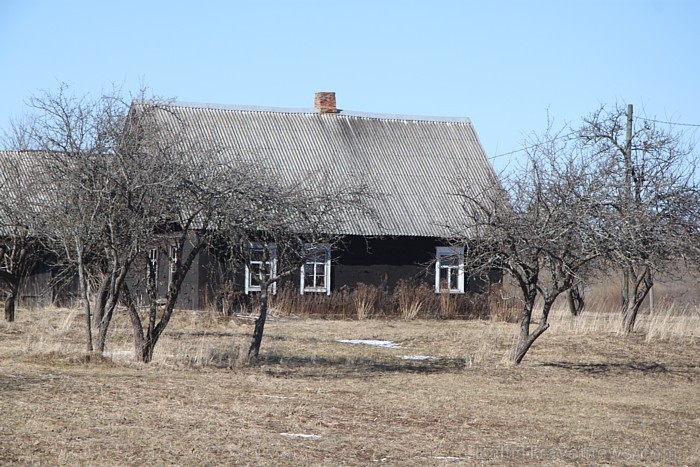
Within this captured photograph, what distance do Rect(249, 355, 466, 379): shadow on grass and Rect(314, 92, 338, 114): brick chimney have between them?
14987mm

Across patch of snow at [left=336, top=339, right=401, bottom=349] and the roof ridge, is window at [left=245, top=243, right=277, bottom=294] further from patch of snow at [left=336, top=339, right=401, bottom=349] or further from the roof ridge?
the roof ridge

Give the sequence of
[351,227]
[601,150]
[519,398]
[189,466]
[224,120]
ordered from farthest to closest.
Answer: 1. [224,120]
2. [351,227]
3. [601,150]
4. [519,398]
5. [189,466]

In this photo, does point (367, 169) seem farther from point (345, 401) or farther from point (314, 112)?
point (345, 401)

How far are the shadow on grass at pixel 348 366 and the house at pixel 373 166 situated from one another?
8.56 meters

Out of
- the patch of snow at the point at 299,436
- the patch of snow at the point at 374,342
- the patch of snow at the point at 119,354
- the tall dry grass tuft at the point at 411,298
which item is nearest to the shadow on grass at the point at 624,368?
the patch of snow at the point at 374,342

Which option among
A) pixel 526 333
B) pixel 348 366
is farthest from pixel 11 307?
pixel 526 333

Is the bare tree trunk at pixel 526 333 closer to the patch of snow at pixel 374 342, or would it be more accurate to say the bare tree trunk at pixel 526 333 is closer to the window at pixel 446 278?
the patch of snow at pixel 374 342

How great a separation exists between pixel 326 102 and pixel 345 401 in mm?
19797

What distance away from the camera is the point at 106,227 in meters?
12.8

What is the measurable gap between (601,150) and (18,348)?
11.6 metres

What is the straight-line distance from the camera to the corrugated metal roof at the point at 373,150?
26.7m

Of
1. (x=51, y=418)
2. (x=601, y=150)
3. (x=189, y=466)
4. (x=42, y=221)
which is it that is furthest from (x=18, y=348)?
(x=601, y=150)

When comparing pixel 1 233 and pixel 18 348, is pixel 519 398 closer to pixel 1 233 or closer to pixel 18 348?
pixel 18 348

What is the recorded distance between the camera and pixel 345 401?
11109mm
